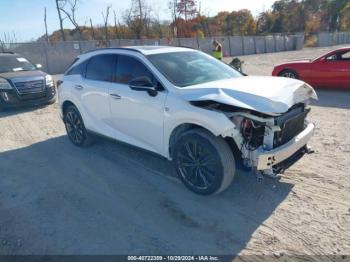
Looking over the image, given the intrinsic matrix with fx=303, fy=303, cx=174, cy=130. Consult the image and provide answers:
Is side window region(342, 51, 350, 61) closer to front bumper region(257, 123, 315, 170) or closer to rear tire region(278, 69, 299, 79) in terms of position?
rear tire region(278, 69, 299, 79)

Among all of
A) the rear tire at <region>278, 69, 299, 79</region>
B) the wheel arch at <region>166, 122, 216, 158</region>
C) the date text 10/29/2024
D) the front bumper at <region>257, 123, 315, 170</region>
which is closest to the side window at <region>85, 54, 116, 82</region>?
the wheel arch at <region>166, 122, 216, 158</region>

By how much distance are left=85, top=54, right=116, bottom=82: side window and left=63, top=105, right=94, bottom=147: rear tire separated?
81 cm

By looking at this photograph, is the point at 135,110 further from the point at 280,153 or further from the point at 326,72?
the point at 326,72

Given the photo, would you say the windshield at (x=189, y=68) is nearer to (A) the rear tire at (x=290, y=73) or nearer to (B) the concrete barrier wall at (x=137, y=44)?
(A) the rear tire at (x=290, y=73)

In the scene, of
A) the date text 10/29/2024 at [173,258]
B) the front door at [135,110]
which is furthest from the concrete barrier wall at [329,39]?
the date text 10/29/2024 at [173,258]

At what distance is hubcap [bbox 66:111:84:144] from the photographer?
5.67 metres

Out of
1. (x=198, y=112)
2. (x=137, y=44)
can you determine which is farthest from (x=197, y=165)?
(x=137, y=44)

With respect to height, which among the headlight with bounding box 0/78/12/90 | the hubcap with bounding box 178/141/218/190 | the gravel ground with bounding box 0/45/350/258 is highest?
the headlight with bounding box 0/78/12/90

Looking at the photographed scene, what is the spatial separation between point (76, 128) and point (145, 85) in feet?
7.67

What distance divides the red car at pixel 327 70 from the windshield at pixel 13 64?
9035 mm

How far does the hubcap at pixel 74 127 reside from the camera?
5.67 m

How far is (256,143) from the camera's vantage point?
347cm

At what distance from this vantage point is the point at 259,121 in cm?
331

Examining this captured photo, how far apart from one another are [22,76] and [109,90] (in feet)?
18.9
